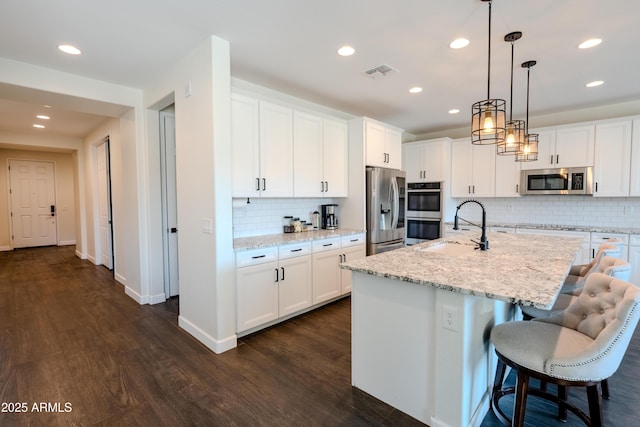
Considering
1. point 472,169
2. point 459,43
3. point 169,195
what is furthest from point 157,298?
point 472,169

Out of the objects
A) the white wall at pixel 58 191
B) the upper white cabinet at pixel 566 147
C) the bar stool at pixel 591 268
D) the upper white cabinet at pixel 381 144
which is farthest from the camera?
the white wall at pixel 58 191

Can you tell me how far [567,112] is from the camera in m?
4.69

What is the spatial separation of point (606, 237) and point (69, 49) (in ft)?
21.3

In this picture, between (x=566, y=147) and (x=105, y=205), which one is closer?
(x=566, y=147)

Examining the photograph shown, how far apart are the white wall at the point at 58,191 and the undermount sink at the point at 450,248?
8315 mm

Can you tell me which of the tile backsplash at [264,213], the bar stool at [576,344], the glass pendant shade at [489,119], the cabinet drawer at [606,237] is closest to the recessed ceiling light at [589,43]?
the glass pendant shade at [489,119]

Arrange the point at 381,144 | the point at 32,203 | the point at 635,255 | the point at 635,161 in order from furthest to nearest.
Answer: the point at 32,203 → the point at 381,144 → the point at 635,161 → the point at 635,255

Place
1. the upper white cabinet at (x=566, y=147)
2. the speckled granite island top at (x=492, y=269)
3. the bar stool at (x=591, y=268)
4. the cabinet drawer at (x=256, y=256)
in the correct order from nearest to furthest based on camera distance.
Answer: the speckled granite island top at (x=492, y=269), the bar stool at (x=591, y=268), the cabinet drawer at (x=256, y=256), the upper white cabinet at (x=566, y=147)

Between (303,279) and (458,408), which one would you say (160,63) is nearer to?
(303,279)

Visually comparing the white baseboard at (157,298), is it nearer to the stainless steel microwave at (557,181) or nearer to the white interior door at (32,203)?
the stainless steel microwave at (557,181)

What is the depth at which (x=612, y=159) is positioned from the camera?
4.16 metres

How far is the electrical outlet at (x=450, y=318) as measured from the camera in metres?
1.56

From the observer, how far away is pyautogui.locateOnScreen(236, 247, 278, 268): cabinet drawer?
2.76 metres

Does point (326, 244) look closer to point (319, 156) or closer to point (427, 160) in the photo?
point (319, 156)
